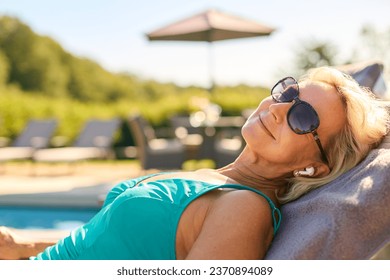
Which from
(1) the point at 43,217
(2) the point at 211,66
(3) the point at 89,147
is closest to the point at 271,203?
(1) the point at 43,217

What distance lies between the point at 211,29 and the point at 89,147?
360 centimetres

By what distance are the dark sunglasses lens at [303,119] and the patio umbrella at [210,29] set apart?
27.4 ft

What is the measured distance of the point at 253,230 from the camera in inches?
50.7

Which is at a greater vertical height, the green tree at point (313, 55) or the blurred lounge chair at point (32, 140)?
the green tree at point (313, 55)

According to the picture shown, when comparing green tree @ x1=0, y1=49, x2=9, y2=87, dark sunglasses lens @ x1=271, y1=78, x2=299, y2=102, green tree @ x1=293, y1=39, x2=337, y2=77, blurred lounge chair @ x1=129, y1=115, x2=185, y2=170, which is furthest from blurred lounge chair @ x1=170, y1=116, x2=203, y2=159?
green tree @ x1=0, y1=49, x2=9, y2=87

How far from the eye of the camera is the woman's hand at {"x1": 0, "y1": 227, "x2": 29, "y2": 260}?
187 centimetres

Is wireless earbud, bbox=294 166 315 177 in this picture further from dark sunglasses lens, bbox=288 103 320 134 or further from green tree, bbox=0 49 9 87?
green tree, bbox=0 49 9 87

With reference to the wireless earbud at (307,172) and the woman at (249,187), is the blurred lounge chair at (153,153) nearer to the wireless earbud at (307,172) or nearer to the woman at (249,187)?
the woman at (249,187)

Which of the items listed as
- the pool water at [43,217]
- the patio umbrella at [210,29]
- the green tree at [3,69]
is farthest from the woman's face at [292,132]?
the green tree at [3,69]

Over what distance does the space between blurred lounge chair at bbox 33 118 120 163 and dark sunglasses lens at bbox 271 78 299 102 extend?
8.58m

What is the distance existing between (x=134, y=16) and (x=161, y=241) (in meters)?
34.6

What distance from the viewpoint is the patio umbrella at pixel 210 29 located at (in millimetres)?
9828

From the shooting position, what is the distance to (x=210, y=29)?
9.73m
